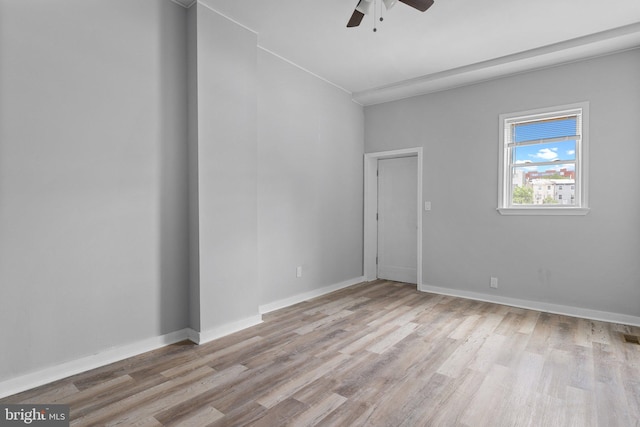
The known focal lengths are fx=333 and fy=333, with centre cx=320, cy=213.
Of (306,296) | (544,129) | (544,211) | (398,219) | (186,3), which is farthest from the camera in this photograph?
(398,219)

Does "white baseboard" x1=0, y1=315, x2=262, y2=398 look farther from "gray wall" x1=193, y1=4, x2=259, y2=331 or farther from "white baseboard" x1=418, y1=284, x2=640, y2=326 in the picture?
"white baseboard" x1=418, y1=284, x2=640, y2=326

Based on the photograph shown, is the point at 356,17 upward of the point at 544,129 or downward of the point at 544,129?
upward

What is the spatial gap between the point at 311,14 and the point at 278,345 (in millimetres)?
3053

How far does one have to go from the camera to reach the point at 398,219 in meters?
5.52

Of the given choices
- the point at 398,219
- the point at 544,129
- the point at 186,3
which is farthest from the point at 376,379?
the point at 544,129

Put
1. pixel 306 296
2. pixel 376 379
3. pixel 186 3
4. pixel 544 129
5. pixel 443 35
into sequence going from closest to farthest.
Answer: pixel 376 379 → pixel 186 3 → pixel 443 35 → pixel 544 129 → pixel 306 296

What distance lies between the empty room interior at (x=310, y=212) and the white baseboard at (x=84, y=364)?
13 mm

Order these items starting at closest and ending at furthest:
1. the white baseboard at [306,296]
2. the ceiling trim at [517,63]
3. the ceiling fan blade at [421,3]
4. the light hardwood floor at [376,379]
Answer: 1. the light hardwood floor at [376,379]
2. the ceiling fan blade at [421,3]
3. the ceiling trim at [517,63]
4. the white baseboard at [306,296]

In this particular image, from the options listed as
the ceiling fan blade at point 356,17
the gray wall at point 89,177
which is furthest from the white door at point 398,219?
the gray wall at point 89,177

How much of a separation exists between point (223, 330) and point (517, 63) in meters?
4.40

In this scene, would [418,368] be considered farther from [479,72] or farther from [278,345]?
[479,72]

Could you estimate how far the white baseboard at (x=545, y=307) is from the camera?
3.58 m

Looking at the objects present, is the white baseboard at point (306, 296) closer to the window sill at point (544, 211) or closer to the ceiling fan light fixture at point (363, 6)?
the window sill at point (544, 211)

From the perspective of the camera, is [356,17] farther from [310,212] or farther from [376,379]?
[376,379]
